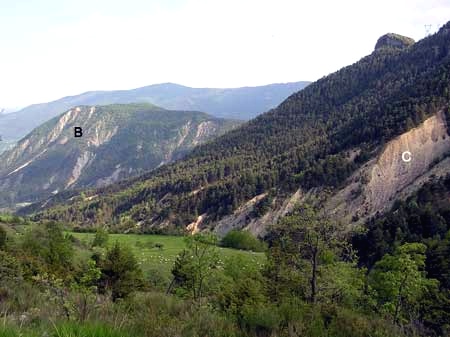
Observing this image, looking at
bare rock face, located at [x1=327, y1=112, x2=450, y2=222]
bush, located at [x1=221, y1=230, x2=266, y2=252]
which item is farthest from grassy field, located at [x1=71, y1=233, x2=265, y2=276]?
bare rock face, located at [x1=327, y1=112, x2=450, y2=222]

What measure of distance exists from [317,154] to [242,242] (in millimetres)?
43717

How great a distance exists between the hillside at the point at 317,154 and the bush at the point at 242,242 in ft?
57.8

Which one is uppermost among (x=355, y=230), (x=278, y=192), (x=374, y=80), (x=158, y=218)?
(x=374, y=80)

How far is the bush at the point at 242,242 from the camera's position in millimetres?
82000

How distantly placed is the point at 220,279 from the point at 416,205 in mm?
43286

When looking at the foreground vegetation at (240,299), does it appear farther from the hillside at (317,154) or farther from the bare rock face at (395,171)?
the bare rock face at (395,171)

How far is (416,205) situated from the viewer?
6519 cm

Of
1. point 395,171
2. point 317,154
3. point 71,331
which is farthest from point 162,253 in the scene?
point 71,331

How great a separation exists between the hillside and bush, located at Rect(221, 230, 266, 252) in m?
17.6

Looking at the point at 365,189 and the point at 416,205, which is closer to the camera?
the point at 416,205

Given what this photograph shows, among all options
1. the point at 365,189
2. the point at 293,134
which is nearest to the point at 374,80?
the point at 293,134

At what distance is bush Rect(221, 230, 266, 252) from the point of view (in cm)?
8200

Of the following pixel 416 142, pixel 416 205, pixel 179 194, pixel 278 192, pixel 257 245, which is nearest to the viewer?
pixel 416 205

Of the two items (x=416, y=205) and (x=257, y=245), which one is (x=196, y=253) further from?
(x=257, y=245)
